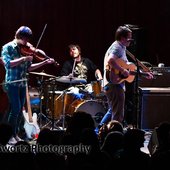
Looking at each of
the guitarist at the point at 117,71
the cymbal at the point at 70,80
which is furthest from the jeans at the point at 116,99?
the cymbal at the point at 70,80

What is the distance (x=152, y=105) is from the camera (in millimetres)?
8547

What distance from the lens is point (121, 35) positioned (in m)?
7.36

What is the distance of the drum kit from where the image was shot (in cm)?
913

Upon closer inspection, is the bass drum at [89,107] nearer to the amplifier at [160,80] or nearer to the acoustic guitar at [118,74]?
the amplifier at [160,80]

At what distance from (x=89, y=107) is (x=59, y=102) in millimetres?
581

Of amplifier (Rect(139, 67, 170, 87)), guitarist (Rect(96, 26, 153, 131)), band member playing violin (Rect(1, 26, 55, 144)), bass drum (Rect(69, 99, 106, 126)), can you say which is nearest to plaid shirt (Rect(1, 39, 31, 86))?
band member playing violin (Rect(1, 26, 55, 144))

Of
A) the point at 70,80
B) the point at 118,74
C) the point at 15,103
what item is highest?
the point at 118,74

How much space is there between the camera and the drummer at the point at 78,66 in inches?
380

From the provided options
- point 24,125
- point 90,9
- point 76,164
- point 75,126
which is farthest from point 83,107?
point 76,164

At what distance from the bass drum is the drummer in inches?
23.3

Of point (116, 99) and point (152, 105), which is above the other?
point (116, 99)

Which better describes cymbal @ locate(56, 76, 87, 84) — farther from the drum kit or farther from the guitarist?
the guitarist

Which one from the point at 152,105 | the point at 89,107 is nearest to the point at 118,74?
the point at 152,105

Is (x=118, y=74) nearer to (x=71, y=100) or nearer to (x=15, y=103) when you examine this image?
(x=15, y=103)
